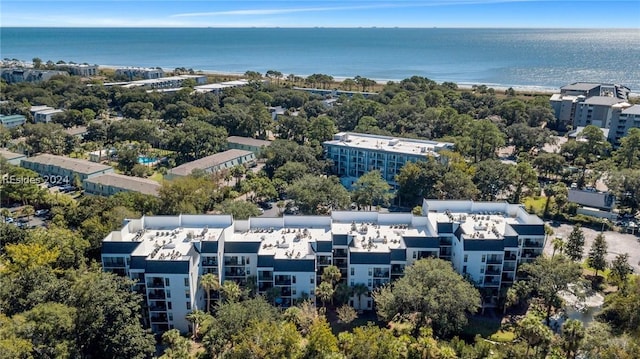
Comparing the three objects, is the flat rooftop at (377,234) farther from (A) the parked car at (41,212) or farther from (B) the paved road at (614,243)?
(A) the parked car at (41,212)

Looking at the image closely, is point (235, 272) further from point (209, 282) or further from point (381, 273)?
point (381, 273)

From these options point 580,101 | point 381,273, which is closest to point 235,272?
point 381,273

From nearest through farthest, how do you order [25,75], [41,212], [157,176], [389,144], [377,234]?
[377,234], [41,212], [389,144], [157,176], [25,75]

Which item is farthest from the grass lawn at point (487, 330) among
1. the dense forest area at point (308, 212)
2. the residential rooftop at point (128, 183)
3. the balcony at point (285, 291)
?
the residential rooftop at point (128, 183)

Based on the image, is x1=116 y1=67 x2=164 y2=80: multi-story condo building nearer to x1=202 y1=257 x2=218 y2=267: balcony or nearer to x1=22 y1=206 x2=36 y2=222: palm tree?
x1=22 y1=206 x2=36 y2=222: palm tree

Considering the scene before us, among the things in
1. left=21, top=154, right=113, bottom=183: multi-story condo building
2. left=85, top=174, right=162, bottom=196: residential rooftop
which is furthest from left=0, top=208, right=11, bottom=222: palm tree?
left=21, top=154, right=113, bottom=183: multi-story condo building
